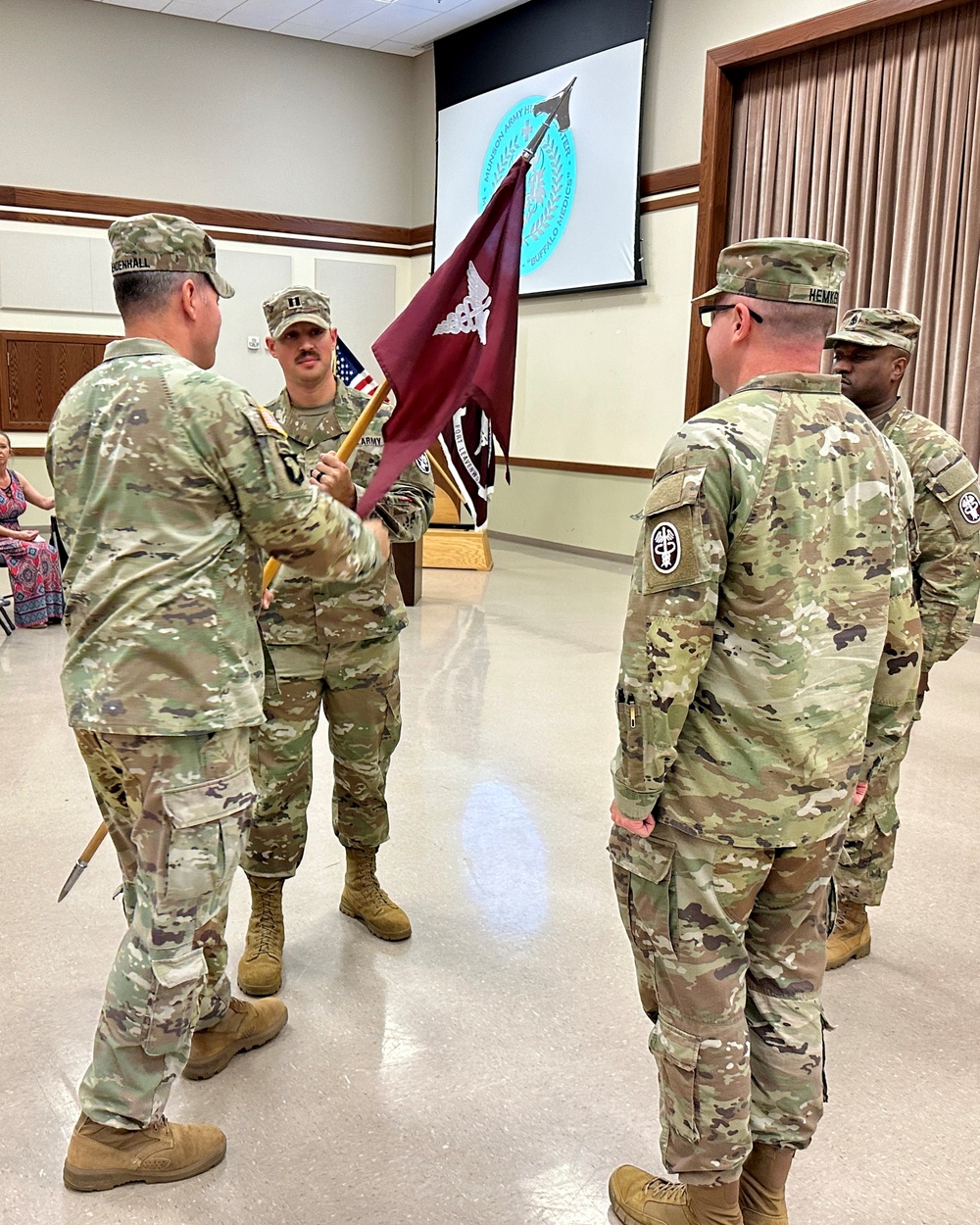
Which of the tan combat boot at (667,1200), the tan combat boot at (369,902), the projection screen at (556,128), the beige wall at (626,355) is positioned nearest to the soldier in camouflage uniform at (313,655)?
the tan combat boot at (369,902)

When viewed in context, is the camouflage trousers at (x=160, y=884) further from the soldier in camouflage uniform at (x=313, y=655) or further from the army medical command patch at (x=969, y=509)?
the army medical command patch at (x=969, y=509)

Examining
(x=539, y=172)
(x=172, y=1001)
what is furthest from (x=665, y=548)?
(x=539, y=172)

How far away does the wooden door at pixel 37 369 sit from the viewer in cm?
Answer: 966

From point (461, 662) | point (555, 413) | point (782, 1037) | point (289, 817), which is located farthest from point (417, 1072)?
point (555, 413)

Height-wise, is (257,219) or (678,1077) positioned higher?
(257,219)

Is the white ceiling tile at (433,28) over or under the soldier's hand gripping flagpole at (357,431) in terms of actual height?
over

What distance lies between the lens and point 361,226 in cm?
1140

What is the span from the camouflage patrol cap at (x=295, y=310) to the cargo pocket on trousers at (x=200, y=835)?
1250 mm

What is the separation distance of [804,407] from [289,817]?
164cm

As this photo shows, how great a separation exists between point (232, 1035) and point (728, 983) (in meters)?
1.19

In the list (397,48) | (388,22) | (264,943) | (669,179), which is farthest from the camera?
(397,48)

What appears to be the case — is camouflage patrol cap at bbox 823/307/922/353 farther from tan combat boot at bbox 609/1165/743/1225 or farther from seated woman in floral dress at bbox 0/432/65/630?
seated woman in floral dress at bbox 0/432/65/630

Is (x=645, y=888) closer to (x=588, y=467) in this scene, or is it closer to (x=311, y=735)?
(x=311, y=735)

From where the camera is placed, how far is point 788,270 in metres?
1.54
